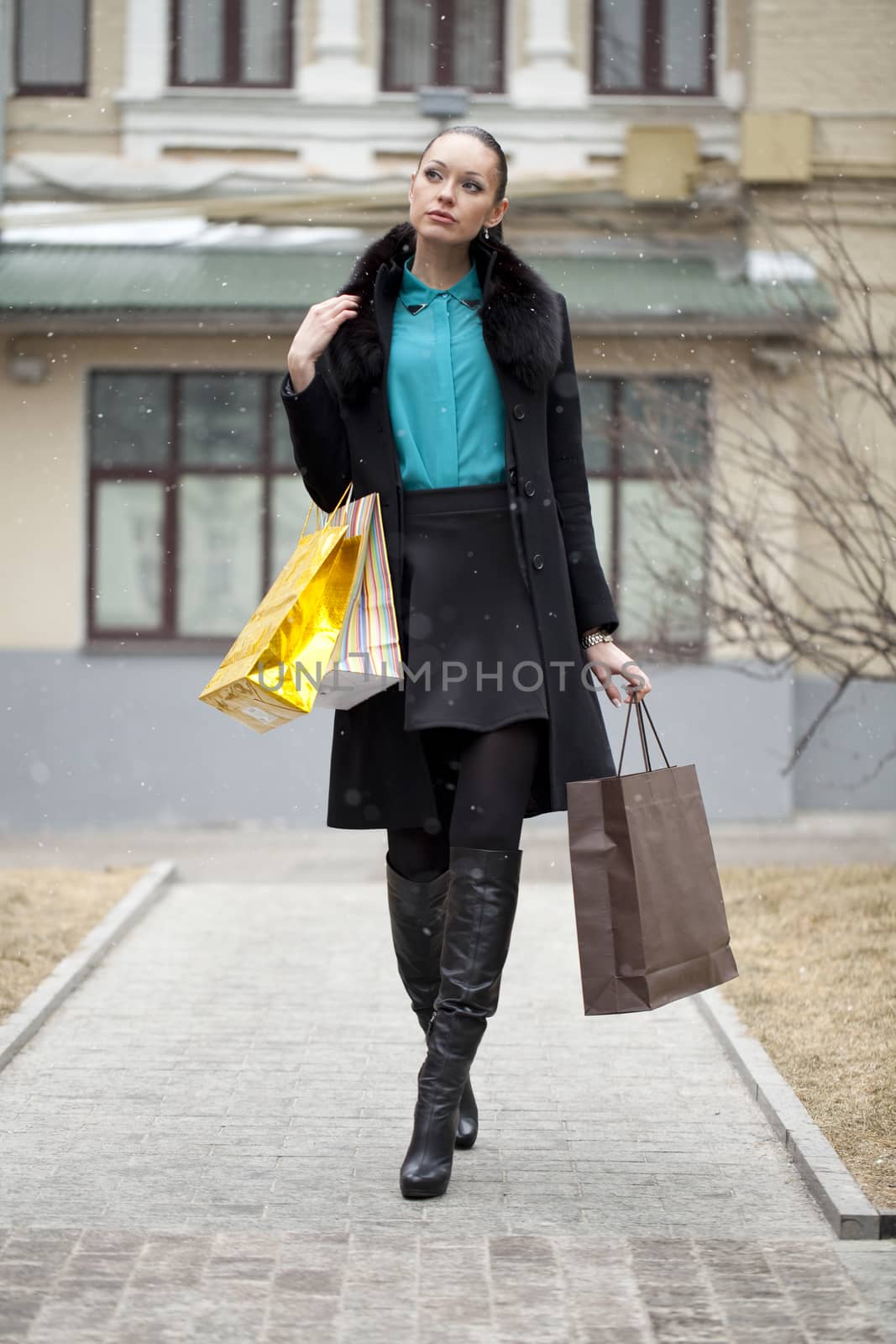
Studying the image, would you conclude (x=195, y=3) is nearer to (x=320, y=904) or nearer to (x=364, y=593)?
(x=320, y=904)

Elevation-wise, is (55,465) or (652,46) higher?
(652,46)

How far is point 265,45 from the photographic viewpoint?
1441 cm

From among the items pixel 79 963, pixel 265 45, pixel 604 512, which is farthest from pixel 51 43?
pixel 79 963

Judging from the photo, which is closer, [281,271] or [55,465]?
[281,271]

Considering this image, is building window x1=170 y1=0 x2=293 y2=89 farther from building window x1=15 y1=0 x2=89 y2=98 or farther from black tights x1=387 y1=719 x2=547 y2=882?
black tights x1=387 y1=719 x2=547 y2=882

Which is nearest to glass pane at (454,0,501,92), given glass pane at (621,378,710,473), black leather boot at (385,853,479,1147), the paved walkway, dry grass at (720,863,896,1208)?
glass pane at (621,378,710,473)

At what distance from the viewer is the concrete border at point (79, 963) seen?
5.37m

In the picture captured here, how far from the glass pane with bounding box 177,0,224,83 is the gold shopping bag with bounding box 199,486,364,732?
11662mm

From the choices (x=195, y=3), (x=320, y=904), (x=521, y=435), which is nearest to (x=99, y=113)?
(x=195, y=3)

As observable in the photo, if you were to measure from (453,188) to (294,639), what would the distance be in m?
1.05

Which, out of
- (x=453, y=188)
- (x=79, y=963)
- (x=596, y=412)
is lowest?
(x=79, y=963)

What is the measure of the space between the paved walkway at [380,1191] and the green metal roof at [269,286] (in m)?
7.57

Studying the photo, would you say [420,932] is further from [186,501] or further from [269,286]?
[186,501]

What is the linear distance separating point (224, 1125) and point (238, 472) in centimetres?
1021
